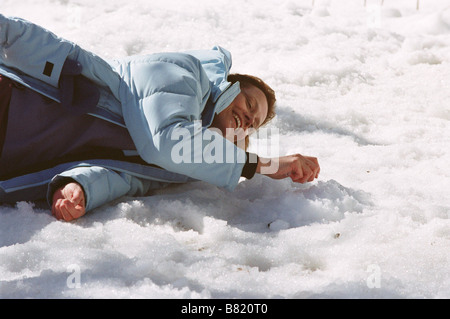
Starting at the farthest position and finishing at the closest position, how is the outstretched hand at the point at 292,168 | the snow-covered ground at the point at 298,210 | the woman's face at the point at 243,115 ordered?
the woman's face at the point at 243,115, the outstretched hand at the point at 292,168, the snow-covered ground at the point at 298,210

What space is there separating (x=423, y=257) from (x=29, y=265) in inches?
47.6

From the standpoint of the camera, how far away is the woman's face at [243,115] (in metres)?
2.33

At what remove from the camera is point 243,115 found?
241cm

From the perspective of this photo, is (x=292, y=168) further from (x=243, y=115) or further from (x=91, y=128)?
(x=91, y=128)

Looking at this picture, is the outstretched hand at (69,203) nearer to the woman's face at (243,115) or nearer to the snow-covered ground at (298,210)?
the snow-covered ground at (298,210)

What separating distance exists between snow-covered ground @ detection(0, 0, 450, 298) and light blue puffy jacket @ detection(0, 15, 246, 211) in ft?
0.32

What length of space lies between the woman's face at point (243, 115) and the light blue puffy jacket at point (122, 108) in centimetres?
22

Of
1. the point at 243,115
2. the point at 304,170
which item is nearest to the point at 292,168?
the point at 304,170

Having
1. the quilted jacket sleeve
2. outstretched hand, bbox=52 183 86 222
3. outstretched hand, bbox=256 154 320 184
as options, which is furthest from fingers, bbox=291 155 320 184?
outstretched hand, bbox=52 183 86 222

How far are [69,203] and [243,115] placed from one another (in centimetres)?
91

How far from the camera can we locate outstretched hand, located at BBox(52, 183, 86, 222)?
1.84 m

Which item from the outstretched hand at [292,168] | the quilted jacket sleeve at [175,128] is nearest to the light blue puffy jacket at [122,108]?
the quilted jacket sleeve at [175,128]
